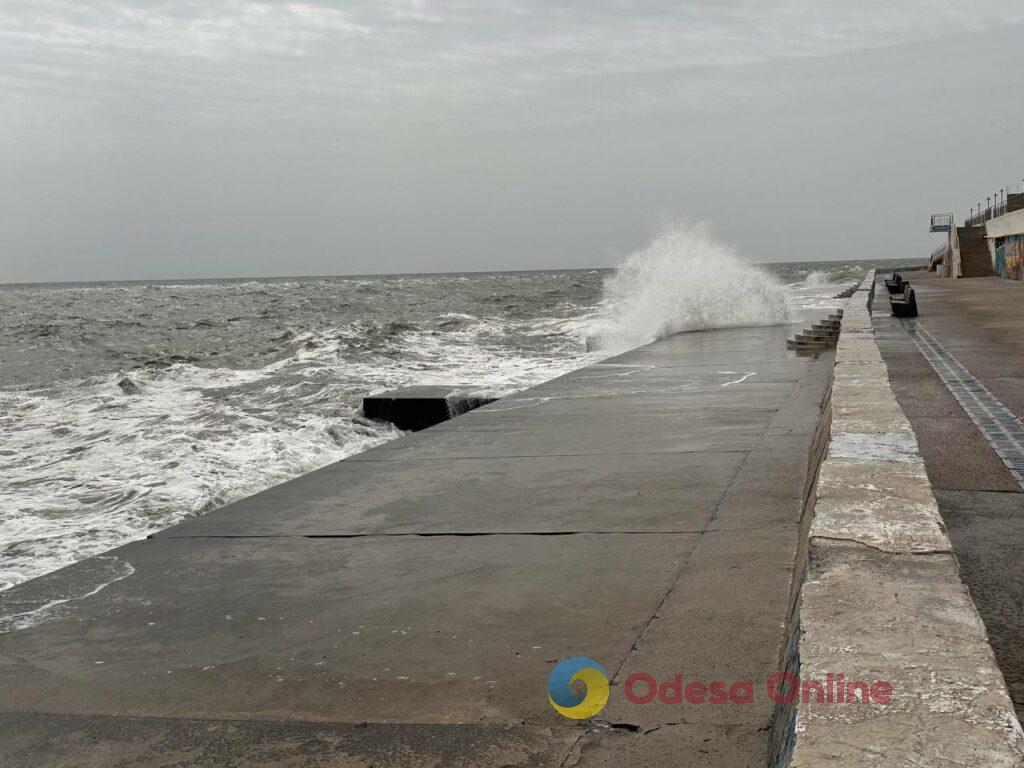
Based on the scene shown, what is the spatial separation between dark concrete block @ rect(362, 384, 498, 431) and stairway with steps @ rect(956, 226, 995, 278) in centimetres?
3624

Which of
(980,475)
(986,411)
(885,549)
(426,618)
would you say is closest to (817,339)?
(986,411)

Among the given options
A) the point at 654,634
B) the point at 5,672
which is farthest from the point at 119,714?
the point at 654,634

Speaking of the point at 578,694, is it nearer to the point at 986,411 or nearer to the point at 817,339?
the point at 986,411

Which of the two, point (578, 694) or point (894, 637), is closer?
point (894, 637)

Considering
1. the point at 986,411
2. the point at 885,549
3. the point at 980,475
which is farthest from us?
the point at 986,411

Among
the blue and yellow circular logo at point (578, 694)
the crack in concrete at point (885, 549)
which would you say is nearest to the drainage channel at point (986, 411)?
Result: the crack in concrete at point (885, 549)

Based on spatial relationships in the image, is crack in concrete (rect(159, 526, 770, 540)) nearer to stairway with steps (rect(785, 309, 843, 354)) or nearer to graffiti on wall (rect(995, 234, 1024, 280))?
stairway with steps (rect(785, 309, 843, 354))

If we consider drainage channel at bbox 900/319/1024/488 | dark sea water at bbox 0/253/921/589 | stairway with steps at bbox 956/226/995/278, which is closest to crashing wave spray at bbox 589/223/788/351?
dark sea water at bbox 0/253/921/589

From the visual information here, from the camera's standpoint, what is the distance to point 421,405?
928cm

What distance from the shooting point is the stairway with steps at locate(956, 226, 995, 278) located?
133ft

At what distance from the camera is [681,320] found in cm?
1997

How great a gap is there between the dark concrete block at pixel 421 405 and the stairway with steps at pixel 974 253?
36.2 meters

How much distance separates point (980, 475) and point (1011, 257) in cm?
3242

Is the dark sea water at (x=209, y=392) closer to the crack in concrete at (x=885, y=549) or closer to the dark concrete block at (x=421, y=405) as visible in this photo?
the dark concrete block at (x=421, y=405)
